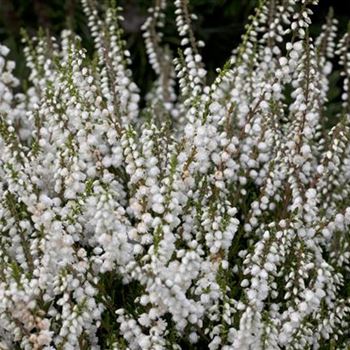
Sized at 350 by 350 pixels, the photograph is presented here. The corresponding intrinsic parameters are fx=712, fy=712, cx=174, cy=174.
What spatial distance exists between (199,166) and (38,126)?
83 centimetres

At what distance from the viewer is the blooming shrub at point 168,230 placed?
2877 millimetres

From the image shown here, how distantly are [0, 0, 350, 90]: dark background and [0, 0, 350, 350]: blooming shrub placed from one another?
2260 millimetres

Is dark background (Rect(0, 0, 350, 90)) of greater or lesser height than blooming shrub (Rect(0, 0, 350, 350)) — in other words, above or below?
above

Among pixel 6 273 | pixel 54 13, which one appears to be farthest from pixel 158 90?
pixel 6 273

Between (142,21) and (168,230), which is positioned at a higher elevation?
(142,21)

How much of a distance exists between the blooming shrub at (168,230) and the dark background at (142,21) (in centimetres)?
226

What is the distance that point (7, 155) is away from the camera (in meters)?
3.18

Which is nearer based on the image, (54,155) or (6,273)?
(6,273)

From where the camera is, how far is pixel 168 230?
279cm

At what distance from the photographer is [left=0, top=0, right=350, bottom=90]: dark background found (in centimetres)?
611

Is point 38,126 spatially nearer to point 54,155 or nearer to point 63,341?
point 54,155

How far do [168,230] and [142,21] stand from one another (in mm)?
3871

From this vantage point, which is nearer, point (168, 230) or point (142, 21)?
point (168, 230)

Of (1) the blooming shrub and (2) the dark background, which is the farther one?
(2) the dark background
